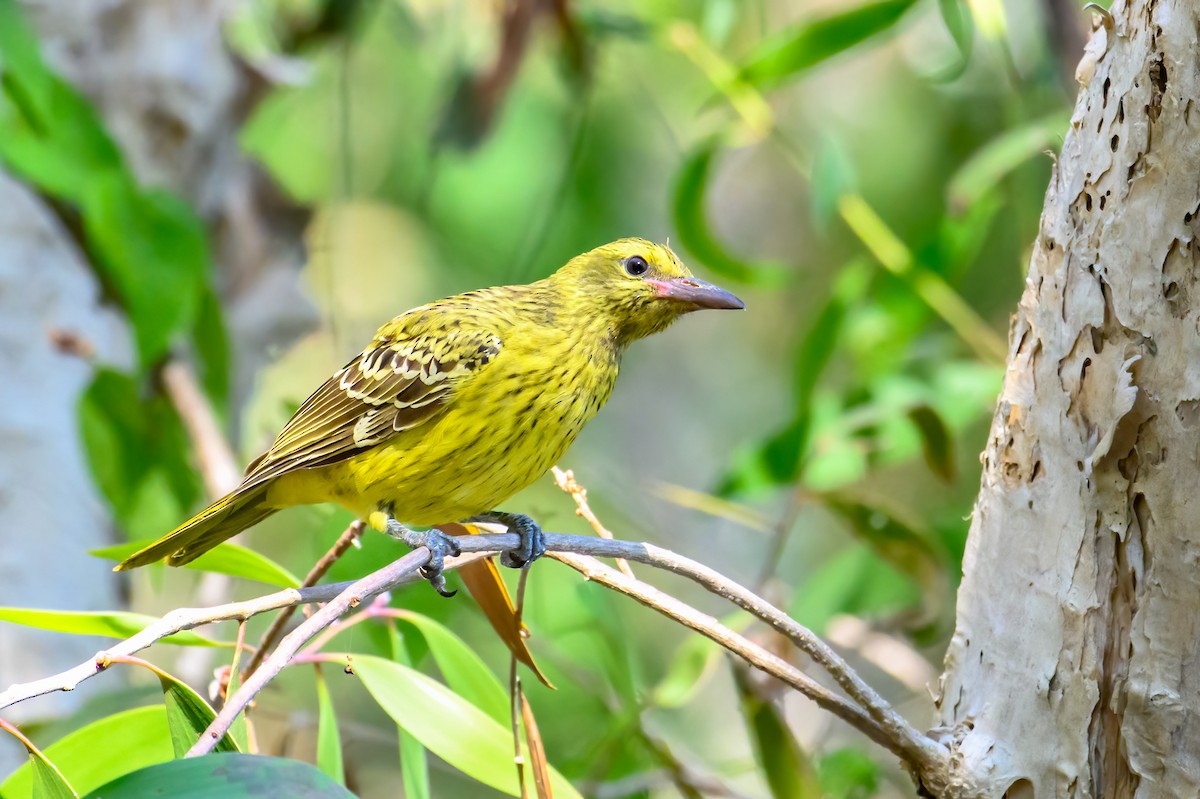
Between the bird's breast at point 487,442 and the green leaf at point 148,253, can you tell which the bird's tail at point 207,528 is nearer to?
the bird's breast at point 487,442

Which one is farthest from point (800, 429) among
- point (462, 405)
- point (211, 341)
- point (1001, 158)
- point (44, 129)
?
point (44, 129)

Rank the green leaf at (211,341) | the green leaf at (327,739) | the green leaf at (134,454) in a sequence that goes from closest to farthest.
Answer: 1. the green leaf at (327,739)
2. the green leaf at (134,454)
3. the green leaf at (211,341)

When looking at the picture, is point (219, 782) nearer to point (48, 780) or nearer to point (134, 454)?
point (48, 780)

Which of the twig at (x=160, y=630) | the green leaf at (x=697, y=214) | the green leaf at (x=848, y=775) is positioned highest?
the green leaf at (x=697, y=214)

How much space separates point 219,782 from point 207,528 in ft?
4.26

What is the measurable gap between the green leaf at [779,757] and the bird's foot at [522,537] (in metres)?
0.66

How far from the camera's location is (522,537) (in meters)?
2.08

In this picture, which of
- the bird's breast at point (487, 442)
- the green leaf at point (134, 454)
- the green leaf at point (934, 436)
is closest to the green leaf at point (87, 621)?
the bird's breast at point (487, 442)

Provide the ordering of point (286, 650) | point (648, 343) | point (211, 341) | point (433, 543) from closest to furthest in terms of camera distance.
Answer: point (286, 650)
point (433, 543)
point (211, 341)
point (648, 343)

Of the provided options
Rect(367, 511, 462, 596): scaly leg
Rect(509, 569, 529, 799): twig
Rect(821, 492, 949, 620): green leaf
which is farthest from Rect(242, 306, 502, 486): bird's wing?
Rect(821, 492, 949, 620): green leaf

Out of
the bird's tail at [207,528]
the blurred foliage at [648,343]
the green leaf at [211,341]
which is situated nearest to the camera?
the bird's tail at [207,528]

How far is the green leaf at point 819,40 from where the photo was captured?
3234 millimetres

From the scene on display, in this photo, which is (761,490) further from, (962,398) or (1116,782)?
(1116,782)

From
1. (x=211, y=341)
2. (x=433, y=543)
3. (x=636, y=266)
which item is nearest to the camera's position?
(x=433, y=543)
